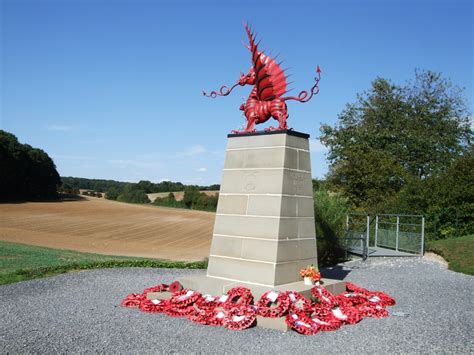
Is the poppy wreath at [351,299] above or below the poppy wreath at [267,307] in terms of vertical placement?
above

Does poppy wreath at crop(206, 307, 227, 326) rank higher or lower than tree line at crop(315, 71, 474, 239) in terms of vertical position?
lower

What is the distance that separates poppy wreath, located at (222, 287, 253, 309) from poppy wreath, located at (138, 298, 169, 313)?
1.08 metres

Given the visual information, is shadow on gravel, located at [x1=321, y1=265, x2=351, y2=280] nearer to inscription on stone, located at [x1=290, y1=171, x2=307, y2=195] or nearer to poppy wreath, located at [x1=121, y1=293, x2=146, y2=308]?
inscription on stone, located at [x1=290, y1=171, x2=307, y2=195]

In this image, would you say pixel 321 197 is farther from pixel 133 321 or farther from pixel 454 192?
pixel 133 321

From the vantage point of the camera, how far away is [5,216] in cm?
3409

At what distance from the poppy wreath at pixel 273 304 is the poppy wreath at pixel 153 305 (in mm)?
1643

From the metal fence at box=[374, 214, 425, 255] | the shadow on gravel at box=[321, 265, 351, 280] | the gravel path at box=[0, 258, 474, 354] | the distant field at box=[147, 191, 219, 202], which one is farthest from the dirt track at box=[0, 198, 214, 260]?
the distant field at box=[147, 191, 219, 202]

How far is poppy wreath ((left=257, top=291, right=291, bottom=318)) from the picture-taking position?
677cm

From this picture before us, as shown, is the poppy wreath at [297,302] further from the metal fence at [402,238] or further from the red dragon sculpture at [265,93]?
the metal fence at [402,238]

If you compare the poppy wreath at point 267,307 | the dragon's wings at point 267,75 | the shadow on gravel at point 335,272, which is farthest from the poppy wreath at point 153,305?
the shadow on gravel at point 335,272

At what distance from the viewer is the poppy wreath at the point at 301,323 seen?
6418 millimetres

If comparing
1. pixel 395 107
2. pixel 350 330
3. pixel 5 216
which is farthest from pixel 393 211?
pixel 5 216

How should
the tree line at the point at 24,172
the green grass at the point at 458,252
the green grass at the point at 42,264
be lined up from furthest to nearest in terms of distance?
1. the tree line at the point at 24,172
2. the green grass at the point at 458,252
3. the green grass at the point at 42,264

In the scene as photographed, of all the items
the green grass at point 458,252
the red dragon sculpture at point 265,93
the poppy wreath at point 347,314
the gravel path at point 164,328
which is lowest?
the gravel path at point 164,328
